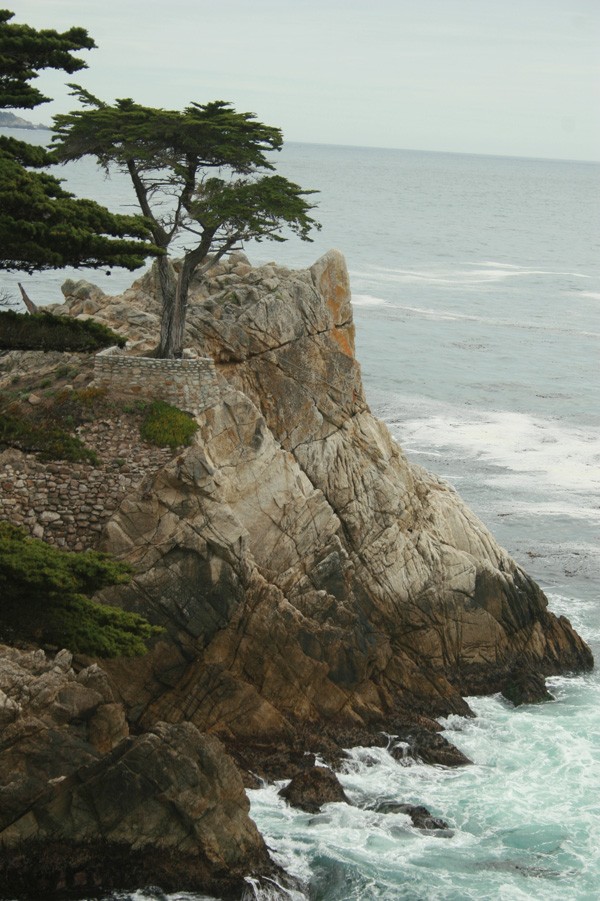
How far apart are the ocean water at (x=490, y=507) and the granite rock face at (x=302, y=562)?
1517mm

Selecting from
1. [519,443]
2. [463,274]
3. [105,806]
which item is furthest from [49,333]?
[463,274]

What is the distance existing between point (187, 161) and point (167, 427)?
6787 mm

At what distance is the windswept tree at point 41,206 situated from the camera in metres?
17.5

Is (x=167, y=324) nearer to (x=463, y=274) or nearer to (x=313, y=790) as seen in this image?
(x=313, y=790)

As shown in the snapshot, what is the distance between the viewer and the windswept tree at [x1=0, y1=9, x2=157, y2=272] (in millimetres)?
17516

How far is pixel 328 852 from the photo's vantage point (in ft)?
73.4

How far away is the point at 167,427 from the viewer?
27.9 meters

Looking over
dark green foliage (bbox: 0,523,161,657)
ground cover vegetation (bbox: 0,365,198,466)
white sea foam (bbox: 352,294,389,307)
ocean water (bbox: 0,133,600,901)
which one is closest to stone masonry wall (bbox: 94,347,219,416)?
ground cover vegetation (bbox: 0,365,198,466)

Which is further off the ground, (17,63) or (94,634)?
(17,63)

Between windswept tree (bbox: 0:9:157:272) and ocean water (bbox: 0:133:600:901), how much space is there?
257 inches

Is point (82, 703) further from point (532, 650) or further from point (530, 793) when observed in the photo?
point (532, 650)

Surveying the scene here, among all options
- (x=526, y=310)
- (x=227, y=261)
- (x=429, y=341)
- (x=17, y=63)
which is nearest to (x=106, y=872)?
(x=17, y=63)

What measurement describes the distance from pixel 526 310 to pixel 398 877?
69.7 m

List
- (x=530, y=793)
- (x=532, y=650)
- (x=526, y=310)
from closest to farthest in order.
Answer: (x=530, y=793) < (x=532, y=650) < (x=526, y=310)
